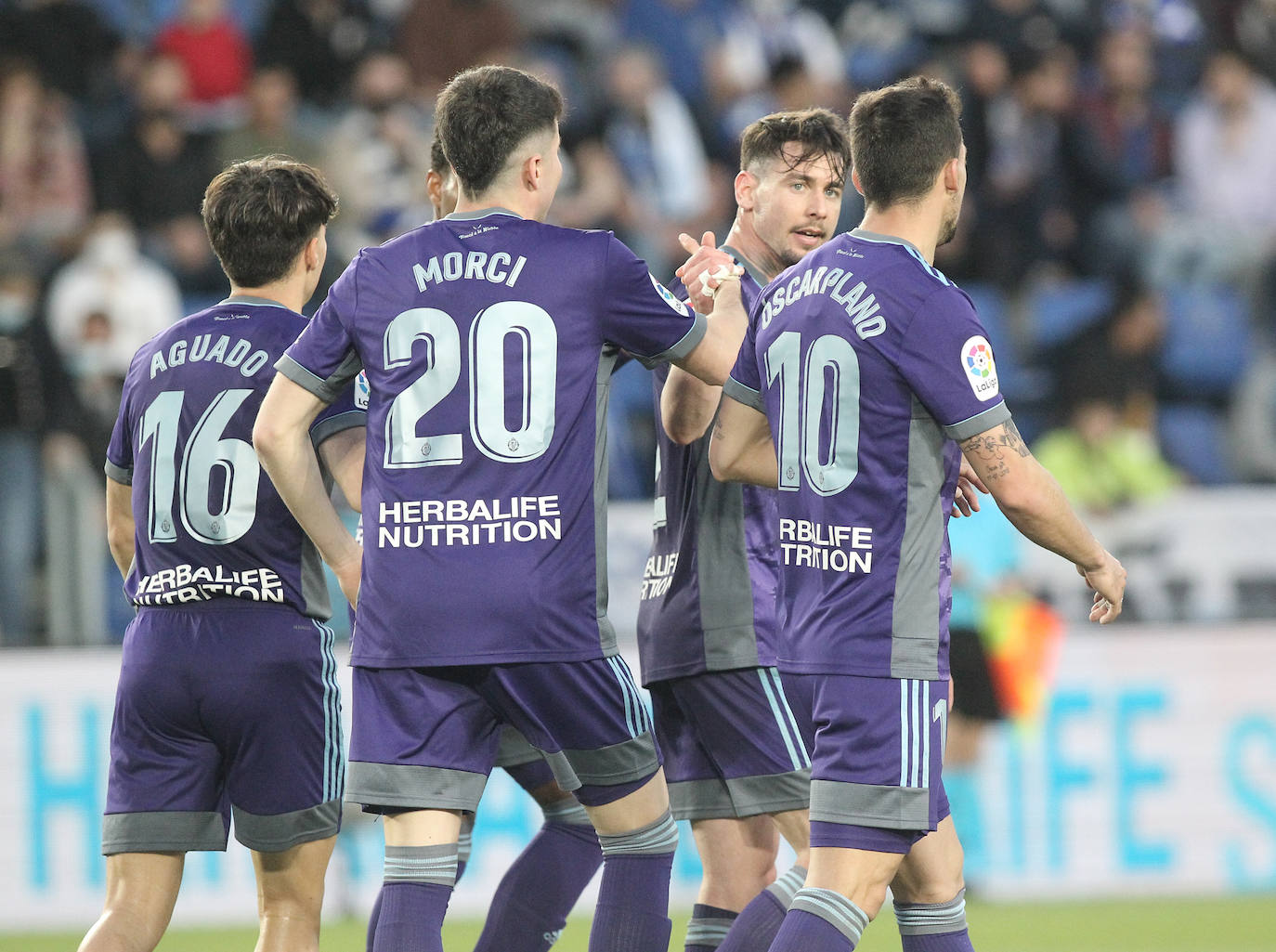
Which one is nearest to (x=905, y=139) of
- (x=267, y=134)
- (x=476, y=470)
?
(x=476, y=470)

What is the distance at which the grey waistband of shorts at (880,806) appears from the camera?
390 centimetres

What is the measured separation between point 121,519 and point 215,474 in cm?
62

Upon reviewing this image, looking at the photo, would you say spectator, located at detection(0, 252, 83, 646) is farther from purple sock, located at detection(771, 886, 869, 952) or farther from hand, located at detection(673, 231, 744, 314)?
purple sock, located at detection(771, 886, 869, 952)

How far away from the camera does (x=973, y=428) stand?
391 cm

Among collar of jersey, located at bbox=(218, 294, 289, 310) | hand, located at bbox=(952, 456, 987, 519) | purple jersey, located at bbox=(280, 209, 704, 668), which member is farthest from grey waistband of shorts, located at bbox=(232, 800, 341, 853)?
hand, located at bbox=(952, 456, 987, 519)

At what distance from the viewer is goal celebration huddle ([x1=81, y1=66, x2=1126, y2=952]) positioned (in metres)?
3.96

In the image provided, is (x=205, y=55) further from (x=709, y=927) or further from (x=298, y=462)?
(x=709, y=927)

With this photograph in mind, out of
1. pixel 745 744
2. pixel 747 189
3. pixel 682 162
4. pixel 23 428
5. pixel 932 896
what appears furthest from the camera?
pixel 682 162

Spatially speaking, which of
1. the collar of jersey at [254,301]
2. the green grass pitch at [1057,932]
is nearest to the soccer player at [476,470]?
the collar of jersey at [254,301]

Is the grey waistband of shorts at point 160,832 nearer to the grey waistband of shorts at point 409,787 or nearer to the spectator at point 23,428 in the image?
the grey waistband of shorts at point 409,787

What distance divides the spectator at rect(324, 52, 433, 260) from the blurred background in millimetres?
24

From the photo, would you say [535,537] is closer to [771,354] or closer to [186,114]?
[771,354]

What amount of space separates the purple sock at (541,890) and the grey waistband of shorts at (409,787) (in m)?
1.12

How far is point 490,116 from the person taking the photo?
4055 mm
